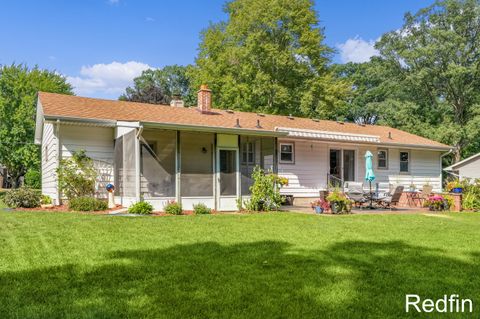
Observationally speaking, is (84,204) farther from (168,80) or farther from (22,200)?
(168,80)

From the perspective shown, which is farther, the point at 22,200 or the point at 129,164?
the point at 22,200

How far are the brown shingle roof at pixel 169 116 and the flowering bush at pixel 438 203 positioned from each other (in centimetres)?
493

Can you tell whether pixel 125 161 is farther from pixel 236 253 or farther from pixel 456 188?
pixel 456 188

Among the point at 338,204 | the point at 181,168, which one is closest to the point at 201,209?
the point at 181,168

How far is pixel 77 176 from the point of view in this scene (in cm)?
1299

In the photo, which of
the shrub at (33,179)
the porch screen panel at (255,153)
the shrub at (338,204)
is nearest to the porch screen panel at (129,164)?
the porch screen panel at (255,153)

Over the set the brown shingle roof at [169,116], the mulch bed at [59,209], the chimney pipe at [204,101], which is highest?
the chimney pipe at [204,101]

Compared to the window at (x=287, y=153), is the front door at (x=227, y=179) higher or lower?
lower

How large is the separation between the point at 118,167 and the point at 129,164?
117 centimetres

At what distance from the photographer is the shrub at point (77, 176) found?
12.9 m

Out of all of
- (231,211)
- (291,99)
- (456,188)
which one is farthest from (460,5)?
(231,211)

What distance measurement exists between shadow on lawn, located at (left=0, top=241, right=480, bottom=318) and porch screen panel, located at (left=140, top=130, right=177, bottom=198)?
20.9ft

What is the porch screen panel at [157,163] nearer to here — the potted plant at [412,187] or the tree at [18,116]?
the potted plant at [412,187]

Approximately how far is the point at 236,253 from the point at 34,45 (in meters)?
20.9
